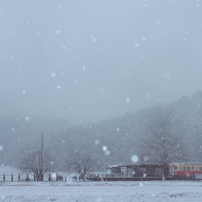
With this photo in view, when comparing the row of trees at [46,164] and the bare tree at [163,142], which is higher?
the bare tree at [163,142]

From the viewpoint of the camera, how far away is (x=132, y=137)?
128125 millimetres

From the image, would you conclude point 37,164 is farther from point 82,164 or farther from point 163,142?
point 163,142

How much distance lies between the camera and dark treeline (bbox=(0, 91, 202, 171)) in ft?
173

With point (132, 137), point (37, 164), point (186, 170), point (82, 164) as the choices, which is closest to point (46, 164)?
point (37, 164)

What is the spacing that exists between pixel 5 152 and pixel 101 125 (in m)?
53.0

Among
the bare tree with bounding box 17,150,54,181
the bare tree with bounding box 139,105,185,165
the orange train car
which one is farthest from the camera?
the bare tree with bounding box 139,105,185,165

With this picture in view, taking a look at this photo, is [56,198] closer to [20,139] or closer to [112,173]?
[112,173]

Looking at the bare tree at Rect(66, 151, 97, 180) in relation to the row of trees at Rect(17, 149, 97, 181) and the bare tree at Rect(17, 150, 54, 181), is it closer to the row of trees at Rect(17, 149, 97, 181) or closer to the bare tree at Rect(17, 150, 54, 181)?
the row of trees at Rect(17, 149, 97, 181)

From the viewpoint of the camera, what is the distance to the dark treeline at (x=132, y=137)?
5262 centimetres

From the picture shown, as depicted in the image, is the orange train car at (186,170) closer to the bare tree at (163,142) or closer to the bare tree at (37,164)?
the bare tree at (163,142)

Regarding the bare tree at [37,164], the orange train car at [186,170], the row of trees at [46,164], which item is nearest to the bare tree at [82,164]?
the row of trees at [46,164]

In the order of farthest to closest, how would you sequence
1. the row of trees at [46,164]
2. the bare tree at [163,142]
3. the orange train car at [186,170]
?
the bare tree at [163,142] → the orange train car at [186,170] → the row of trees at [46,164]

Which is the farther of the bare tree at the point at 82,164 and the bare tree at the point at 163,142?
the bare tree at the point at 163,142

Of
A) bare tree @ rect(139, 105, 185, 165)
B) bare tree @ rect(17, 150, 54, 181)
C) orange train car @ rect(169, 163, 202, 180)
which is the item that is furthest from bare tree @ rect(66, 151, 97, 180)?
orange train car @ rect(169, 163, 202, 180)
